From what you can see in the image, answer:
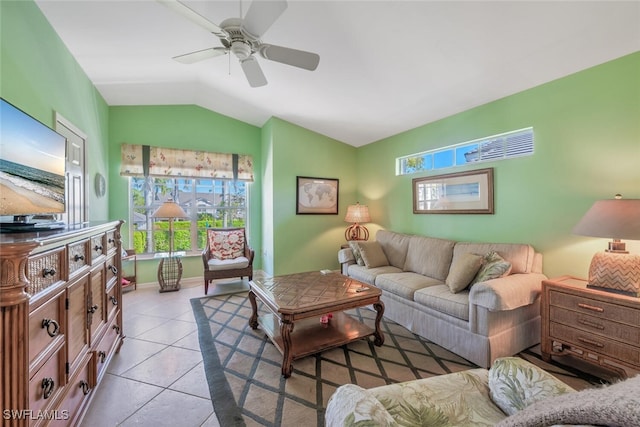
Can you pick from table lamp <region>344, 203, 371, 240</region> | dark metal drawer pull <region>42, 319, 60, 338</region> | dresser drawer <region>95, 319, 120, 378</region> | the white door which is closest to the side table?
the white door

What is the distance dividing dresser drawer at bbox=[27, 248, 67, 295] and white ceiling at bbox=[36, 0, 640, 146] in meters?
2.17

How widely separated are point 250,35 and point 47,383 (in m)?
2.26

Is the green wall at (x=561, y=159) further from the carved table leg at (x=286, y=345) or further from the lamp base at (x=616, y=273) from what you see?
the carved table leg at (x=286, y=345)

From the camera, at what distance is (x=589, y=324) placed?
6.33 feet

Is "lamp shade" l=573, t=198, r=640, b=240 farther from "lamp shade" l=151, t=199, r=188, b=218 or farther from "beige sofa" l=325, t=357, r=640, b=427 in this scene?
"lamp shade" l=151, t=199, r=188, b=218

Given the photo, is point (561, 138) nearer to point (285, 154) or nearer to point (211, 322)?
point (285, 154)

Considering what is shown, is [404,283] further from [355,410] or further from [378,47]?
[378,47]

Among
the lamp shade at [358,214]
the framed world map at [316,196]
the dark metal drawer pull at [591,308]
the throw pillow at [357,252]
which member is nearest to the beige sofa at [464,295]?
the throw pillow at [357,252]

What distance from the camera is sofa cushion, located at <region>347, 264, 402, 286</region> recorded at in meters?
3.24

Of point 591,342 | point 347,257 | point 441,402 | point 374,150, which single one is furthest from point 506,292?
point 374,150

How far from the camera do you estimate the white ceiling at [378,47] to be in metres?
1.92

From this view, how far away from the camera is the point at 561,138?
2.44 meters

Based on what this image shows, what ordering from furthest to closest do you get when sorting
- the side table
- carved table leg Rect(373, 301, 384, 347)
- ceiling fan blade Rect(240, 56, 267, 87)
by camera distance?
the side table
carved table leg Rect(373, 301, 384, 347)
ceiling fan blade Rect(240, 56, 267, 87)

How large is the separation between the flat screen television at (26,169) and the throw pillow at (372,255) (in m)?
3.00
